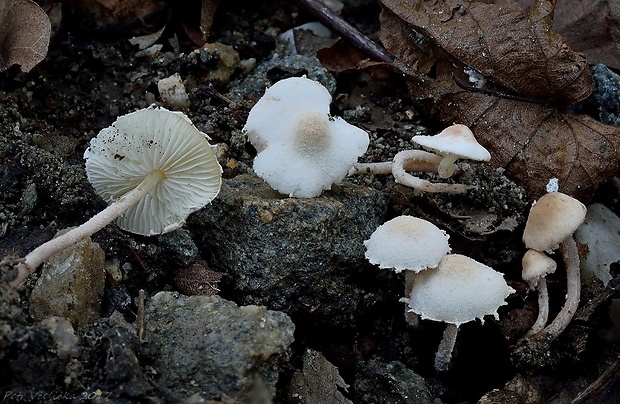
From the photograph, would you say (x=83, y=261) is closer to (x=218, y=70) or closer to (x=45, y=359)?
(x=45, y=359)

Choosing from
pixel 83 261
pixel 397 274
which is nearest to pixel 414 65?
pixel 397 274

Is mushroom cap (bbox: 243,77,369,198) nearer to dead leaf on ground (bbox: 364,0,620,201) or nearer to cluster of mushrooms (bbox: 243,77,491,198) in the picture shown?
cluster of mushrooms (bbox: 243,77,491,198)

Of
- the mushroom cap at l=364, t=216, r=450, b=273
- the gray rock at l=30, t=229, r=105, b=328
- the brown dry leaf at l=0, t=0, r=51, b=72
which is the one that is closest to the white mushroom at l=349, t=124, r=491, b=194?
the mushroom cap at l=364, t=216, r=450, b=273

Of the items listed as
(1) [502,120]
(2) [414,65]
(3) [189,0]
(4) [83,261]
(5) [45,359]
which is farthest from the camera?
(3) [189,0]

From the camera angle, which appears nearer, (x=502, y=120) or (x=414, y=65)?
(x=502, y=120)

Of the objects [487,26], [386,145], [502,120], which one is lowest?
[386,145]

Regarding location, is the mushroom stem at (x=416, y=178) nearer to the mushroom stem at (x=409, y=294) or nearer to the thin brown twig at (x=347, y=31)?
the mushroom stem at (x=409, y=294)

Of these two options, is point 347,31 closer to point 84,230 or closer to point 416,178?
point 416,178

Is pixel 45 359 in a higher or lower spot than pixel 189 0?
lower

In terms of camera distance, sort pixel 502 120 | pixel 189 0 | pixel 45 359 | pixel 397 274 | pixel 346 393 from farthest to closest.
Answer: pixel 189 0, pixel 502 120, pixel 397 274, pixel 346 393, pixel 45 359
